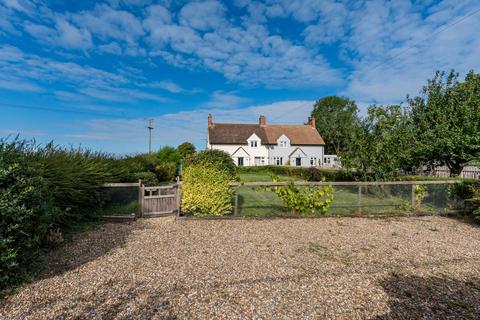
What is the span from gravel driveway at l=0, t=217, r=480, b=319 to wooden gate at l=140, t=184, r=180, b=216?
129 cm

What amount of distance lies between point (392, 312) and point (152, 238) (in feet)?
15.8

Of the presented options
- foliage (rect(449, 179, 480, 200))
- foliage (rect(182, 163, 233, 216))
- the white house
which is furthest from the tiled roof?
foliage (rect(449, 179, 480, 200))

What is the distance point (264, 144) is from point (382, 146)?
2957 cm

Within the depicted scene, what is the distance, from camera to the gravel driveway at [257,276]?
301cm

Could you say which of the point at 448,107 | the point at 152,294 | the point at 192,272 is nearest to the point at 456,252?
the point at 192,272

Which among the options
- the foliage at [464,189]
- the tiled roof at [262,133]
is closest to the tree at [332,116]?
the tiled roof at [262,133]

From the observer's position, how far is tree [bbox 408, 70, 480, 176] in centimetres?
1130

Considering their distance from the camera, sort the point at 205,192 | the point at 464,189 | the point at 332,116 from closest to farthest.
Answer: the point at 205,192 < the point at 464,189 < the point at 332,116

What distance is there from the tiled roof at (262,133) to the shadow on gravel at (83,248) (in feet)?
110

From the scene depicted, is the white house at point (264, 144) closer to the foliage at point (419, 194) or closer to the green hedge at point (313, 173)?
the green hedge at point (313, 173)

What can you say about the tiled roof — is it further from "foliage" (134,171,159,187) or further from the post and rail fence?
the post and rail fence

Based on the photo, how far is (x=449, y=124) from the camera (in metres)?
12.2

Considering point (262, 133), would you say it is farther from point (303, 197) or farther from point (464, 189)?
point (303, 197)

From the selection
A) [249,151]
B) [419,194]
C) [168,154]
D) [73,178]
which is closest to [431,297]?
[419,194]
